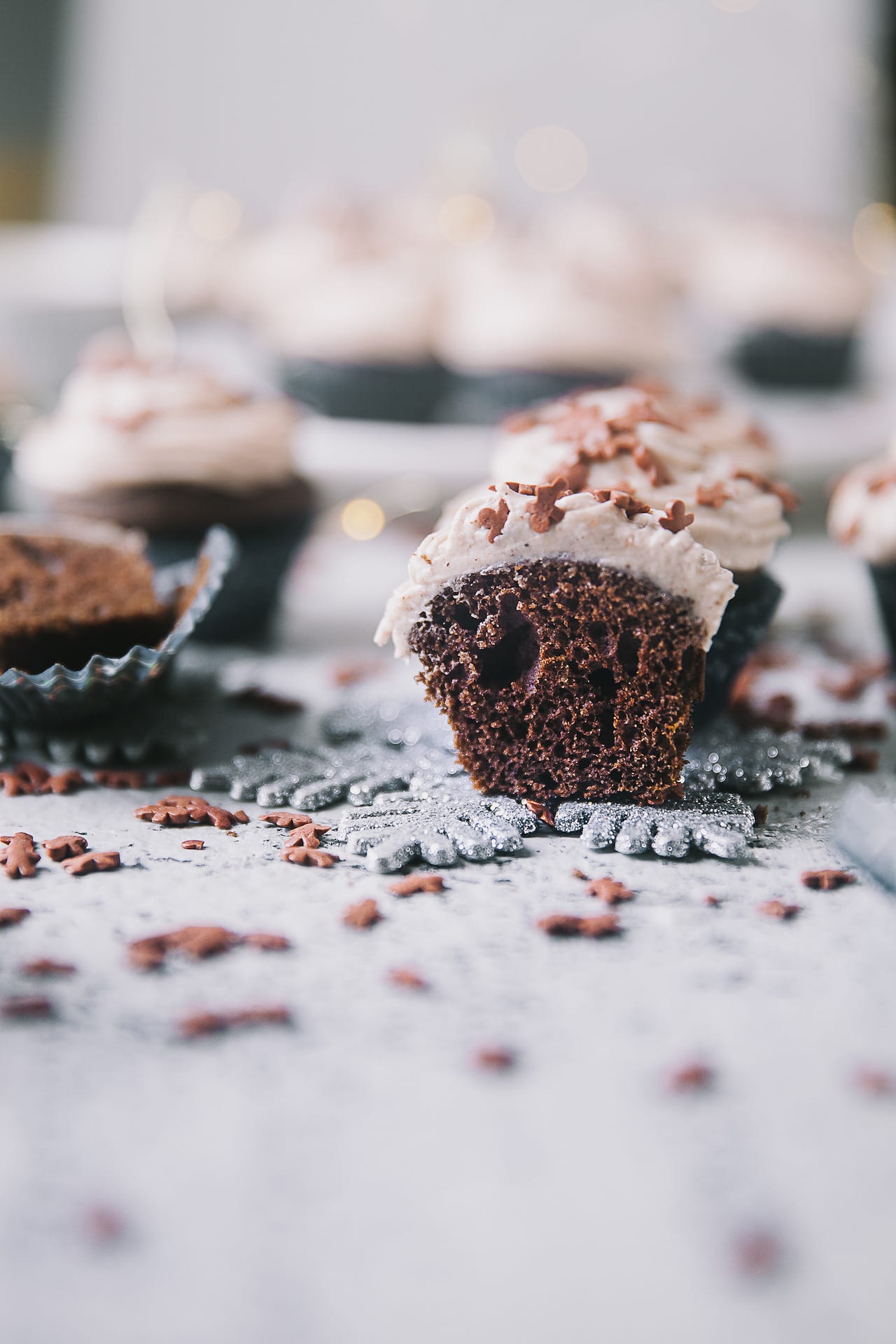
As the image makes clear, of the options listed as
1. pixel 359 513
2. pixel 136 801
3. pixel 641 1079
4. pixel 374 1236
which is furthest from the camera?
pixel 359 513

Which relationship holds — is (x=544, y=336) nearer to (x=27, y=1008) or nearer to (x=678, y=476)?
(x=678, y=476)

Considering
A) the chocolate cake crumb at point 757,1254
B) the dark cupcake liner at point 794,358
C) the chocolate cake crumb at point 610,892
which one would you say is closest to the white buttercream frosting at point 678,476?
the chocolate cake crumb at point 610,892

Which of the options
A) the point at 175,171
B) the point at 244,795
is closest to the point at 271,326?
the point at 244,795

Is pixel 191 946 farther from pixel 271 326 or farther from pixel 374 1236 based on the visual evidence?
pixel 271 326

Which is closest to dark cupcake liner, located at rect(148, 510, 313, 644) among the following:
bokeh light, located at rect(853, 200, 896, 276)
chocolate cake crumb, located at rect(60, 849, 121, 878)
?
chocolate cake crumb, located at rect(60, 849, 121, 878)

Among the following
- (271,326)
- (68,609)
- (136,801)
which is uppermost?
(271,326)

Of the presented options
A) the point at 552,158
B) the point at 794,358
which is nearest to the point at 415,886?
the point at 794,358

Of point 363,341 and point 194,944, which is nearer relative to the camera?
point 194,944

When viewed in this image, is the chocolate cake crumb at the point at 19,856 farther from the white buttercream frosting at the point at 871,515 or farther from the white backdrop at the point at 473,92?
the white backdrop at the point at 473,92
